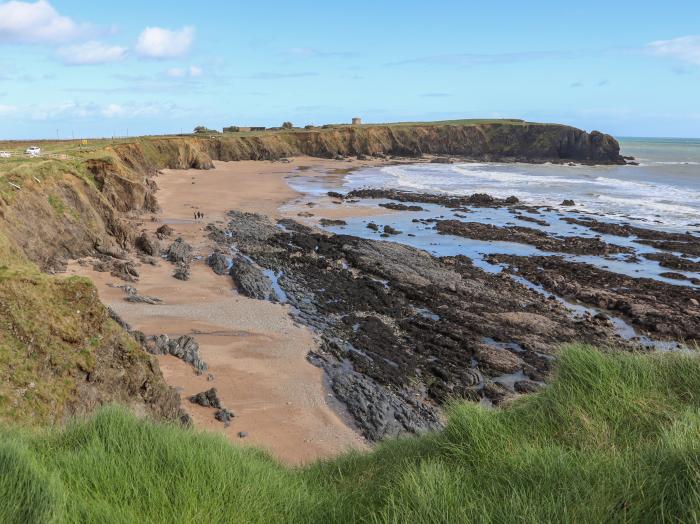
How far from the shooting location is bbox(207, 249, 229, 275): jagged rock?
1013 inches

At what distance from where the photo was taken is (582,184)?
67.0m

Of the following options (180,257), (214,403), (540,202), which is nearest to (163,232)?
(180,257)

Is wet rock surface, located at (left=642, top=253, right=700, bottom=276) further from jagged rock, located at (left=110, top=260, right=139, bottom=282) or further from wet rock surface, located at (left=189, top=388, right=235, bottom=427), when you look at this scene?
jagged rock, located at (left=110, top=260, right=139, bottom=282)

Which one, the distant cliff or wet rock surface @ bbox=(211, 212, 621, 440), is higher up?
the distant cliff

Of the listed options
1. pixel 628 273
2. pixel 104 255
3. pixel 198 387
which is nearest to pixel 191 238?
pixel 104 255

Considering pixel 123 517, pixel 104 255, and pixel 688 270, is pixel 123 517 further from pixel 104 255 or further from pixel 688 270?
pixel 688 270

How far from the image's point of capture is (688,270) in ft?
93.8

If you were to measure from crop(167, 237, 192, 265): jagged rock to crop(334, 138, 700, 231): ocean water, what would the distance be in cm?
3402

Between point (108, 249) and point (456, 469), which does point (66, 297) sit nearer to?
point (456, 469)

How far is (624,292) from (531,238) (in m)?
11.5

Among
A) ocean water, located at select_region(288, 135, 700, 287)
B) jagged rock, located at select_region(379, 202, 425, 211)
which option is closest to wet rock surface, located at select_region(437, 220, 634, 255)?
ocean water, located at select_region(288, 135, 700, 287)

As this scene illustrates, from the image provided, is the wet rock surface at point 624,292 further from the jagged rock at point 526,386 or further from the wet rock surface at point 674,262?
the jagged rock at point 526,386

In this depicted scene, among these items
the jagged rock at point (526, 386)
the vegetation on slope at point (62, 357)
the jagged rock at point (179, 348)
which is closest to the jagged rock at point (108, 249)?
the jagged rock at point (179, 348)

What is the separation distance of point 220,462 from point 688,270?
31312mm
